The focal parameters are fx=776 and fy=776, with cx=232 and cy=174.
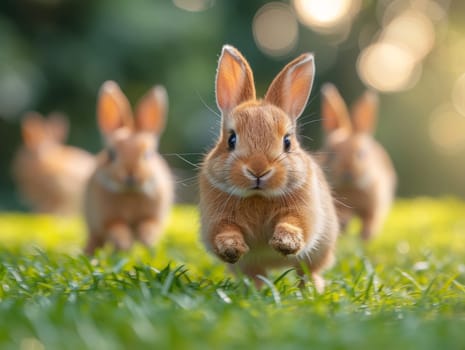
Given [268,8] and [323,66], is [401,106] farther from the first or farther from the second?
[268,8]

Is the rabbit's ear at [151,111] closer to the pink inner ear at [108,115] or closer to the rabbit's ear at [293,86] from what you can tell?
the pink inner ear at [108,115]

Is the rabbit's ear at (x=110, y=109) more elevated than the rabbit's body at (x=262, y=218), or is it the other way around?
the rabbit's ear at (x=110, y=109)

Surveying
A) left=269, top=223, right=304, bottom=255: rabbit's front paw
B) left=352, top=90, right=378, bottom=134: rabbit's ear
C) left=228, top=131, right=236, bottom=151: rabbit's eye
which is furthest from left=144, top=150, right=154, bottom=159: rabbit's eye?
left=269, top=223, right=304, bottom=255: rabbit's front paw

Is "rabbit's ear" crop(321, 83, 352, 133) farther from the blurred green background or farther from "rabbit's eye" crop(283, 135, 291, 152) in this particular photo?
the blurred green background

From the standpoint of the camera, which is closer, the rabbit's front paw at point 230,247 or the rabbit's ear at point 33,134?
the rabbit's front paw at point 230,247

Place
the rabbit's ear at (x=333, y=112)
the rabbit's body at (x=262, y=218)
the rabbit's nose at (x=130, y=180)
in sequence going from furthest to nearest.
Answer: the rabbit's ear at (x=333, y=112) → the rabbit's nose at (x=130, y=180) → the rabbit's body at (x=262, y=218)

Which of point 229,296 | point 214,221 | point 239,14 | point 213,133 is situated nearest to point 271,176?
point 214,221

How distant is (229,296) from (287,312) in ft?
1.17

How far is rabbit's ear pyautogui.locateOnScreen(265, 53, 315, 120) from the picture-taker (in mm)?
3680

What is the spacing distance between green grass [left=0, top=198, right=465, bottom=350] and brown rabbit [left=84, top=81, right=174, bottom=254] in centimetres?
94

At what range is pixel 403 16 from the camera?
47.7ft

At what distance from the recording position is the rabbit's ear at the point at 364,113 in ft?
21.1

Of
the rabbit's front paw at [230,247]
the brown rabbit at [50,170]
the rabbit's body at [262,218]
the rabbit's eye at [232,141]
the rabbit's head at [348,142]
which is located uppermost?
the brown rabbit at [50,170]

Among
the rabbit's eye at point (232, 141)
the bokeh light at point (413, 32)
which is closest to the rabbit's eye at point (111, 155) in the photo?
the rabbit's eye at point (232, 141)
